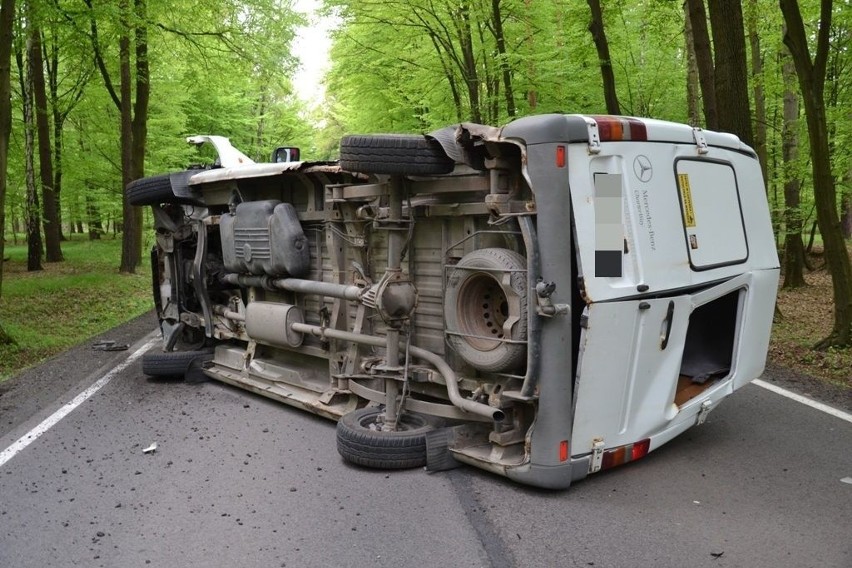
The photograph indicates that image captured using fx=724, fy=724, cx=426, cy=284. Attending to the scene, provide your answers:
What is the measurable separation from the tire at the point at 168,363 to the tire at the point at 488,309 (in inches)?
156

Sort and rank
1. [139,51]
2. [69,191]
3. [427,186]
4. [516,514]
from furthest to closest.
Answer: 1. [69,191]
2. [139,51]
3. [427,186]
4. [516,514]

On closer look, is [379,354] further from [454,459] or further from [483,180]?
[483,180]

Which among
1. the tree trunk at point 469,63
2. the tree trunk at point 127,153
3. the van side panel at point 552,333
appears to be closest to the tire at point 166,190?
the van side panel at point 552,333

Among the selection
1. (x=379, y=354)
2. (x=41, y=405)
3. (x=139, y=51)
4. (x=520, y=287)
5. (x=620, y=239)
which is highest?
(x=139, y=51)

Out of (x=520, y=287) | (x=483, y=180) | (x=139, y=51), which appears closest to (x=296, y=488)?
(x=520, y=287)

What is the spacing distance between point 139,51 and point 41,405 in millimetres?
14505

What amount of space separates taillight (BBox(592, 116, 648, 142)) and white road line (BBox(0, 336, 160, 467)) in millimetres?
4771

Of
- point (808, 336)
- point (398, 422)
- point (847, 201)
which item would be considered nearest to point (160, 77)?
point (847, 201)

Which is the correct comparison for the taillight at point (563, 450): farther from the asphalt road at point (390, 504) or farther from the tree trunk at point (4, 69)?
the tree trunk at point (4, 69)

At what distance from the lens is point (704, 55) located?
10.5 meters

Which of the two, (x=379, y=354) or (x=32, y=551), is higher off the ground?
(x=379, y=354)

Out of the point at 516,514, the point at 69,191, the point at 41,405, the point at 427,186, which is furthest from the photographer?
the point at 69,191

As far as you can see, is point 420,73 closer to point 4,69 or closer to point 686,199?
point 4,69

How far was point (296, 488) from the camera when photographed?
468 cm
